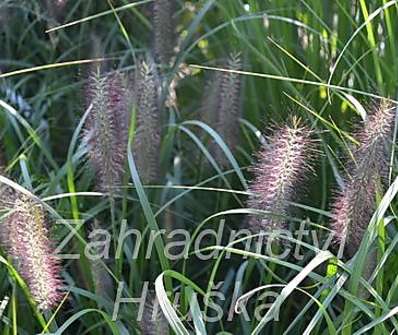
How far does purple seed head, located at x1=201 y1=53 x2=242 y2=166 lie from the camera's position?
176 cm

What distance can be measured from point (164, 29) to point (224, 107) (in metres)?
0.26

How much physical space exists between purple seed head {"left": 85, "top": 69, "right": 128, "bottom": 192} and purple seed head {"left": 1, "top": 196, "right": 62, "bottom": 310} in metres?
0.15

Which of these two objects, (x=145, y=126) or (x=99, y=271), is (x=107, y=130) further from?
(x=99, y=271)

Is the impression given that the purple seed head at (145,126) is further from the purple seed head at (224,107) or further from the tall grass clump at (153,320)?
the tall grass clump at (153,320)

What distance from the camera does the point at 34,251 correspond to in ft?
4.66

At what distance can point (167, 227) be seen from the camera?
1.77 m

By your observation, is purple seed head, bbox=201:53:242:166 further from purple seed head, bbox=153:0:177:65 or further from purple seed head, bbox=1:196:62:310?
purple seed head, bbox=1:196:62:310

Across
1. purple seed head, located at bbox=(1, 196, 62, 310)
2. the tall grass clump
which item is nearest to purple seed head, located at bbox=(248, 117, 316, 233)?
the tall grass clump

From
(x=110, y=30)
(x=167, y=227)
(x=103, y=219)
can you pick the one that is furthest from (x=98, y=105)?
(x=110, y=30)

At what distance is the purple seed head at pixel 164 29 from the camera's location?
1.89 metres

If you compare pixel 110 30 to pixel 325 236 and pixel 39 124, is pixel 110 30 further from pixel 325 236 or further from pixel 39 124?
pixel 325 236

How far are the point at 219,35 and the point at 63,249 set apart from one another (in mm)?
1023

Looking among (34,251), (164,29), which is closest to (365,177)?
(34,251)

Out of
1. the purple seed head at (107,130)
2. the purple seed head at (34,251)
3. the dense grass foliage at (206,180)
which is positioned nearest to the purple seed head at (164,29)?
the dense grass foliage at (206,180)
